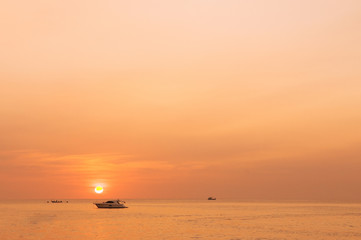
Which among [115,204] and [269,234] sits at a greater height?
[115,204]

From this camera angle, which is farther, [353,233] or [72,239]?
[353,233]

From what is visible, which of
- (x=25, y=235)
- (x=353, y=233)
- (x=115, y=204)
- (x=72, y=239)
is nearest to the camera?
(x=72, y=239)

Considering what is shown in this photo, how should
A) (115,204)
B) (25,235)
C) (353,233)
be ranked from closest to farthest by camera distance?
(25,235) → (353,233) → (115,204)

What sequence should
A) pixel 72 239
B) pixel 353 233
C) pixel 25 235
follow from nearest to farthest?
pixel 72 239, pixel 25 235, pixel 353 233

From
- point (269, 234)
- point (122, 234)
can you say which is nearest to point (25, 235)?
point (122, 234)

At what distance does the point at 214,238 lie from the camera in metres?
75.6

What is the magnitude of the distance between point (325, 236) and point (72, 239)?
46.1 meters

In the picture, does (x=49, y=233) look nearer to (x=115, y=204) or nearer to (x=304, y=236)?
(x=304, y=236)

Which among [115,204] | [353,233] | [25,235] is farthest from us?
[115,204]

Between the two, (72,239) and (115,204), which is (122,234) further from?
(115,204)

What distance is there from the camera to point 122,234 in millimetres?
82500

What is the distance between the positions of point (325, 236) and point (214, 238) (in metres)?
21.5

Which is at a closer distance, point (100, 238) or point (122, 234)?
point (100, 238)

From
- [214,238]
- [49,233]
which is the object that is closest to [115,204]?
[49,233]
